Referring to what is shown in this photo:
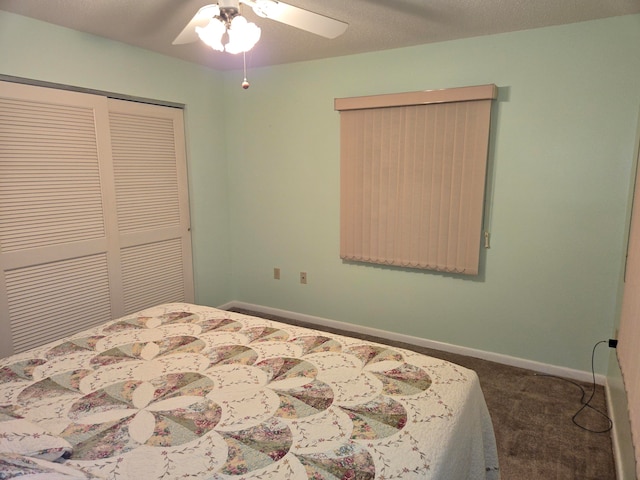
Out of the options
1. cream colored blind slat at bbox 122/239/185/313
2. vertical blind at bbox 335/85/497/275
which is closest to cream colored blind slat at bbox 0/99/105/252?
cream colored blind slat at bbox 122/239/185/313

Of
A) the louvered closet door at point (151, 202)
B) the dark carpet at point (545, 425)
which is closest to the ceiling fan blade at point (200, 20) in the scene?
the louvered closet door at point (151, 202)

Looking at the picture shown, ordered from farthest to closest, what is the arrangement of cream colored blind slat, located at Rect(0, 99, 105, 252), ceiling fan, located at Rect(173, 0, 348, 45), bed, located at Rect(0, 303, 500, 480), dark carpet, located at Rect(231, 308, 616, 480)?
cream colored blind slat, located at Rect(0, 99, 105, 252) → dark carpet, located at Rect(231, 308, 616, 480) → ceiling fan, located at Rect(173, 0, 348, 45) → bed, located at Rect(0, 303, 500, 480)

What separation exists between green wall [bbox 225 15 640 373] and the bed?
1.41 m

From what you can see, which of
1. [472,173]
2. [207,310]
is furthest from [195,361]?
[472,173]

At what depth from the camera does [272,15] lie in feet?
5.58

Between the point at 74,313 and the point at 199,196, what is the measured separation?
4.55 feet

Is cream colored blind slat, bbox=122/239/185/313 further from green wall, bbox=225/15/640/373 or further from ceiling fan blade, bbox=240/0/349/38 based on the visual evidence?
ceiling fan blade, bbox=240/0/349/38

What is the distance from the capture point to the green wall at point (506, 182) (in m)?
2.42

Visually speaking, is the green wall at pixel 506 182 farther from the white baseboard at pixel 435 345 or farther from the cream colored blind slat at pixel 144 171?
the cream colored blind slat at pixel 144 171

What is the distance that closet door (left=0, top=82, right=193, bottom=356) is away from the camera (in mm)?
2436

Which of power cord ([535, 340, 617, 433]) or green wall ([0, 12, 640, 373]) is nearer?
power cord ([535, 340, 617, 433])

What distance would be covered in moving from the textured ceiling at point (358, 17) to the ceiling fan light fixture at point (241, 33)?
63cm

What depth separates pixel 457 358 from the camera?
300 cm

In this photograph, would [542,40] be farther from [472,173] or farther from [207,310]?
[207,310]
